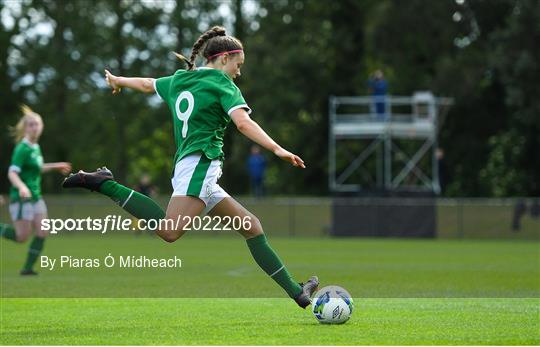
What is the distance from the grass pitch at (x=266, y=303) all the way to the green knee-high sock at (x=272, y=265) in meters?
0.29

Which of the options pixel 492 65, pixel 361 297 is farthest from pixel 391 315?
pixel 492 65

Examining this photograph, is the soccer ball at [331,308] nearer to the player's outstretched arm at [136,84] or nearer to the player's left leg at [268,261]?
the player's left leg at [268,261]

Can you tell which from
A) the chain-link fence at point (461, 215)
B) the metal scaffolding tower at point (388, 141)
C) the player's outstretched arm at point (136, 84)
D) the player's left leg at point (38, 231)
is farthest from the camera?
the metal scaffolding tower at point (388, 141)

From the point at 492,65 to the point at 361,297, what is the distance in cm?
2696

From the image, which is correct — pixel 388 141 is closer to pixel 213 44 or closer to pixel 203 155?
pixel 213 44

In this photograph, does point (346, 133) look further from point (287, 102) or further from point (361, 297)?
point (361, 297)

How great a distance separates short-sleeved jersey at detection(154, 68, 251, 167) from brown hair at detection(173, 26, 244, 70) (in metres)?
0.18

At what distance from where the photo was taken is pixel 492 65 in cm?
3703

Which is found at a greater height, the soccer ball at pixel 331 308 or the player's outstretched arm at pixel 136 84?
the player's outstretched arm at pixel 136 84

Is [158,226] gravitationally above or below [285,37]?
below

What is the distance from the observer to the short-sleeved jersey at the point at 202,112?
8.49 m

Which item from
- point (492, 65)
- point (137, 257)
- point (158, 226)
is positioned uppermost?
point (492, 65)

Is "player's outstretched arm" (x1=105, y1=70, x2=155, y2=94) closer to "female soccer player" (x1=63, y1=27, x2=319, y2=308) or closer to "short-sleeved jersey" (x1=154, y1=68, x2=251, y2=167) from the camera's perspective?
"female soccer player" (x1=63, y1=27, x2=319, y2=308)

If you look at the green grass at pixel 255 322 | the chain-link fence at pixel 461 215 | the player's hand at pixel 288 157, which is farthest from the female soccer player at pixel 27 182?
the chain-link fence at pixel 461 215
